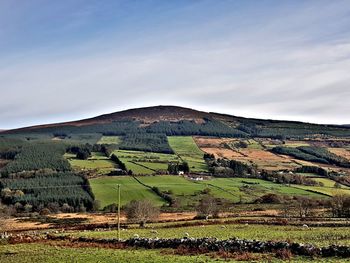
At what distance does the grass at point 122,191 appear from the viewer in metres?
127

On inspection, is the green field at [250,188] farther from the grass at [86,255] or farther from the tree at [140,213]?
the grass at [86,255]

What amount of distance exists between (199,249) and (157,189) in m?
95.4

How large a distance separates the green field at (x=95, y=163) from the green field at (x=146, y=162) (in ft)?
19.8

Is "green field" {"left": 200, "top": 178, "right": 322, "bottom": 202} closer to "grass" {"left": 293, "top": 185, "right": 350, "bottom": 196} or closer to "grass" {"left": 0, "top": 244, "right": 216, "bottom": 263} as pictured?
"grass" {"left": 293, "top": 185, "right": 350, "bottom": 196}

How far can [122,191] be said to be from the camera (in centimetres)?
13350

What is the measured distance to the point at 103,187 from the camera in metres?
139

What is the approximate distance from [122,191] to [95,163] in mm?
44946

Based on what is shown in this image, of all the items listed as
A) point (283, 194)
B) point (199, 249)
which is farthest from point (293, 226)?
point (283, 194)

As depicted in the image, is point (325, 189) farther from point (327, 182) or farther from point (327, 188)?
point (327, 182)

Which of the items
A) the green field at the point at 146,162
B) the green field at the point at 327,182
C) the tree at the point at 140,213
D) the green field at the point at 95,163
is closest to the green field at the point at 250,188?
the green field at the point at 327,182

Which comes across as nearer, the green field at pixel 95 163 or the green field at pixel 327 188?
the green field at pixel 327 188

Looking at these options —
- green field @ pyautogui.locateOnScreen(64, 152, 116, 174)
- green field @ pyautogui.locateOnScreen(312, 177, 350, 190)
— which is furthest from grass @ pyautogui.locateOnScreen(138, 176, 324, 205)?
green field @ pyautogui.locateOnScreen(64, 152, 116, 174)

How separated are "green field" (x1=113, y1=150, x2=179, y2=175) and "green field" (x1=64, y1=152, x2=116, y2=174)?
19.8 ft

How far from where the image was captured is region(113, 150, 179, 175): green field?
163 m
